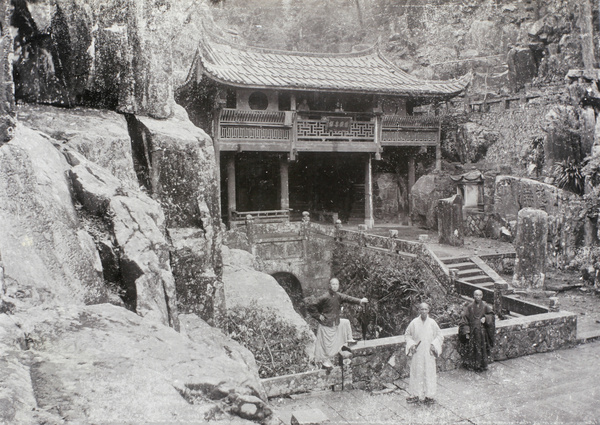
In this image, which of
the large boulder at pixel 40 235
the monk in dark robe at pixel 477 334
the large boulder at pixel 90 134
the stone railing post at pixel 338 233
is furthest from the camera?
the stone railing post at pixel 338 233

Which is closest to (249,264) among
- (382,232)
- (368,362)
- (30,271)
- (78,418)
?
(382,232)

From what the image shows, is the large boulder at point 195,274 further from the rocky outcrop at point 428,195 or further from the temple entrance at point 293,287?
the rocky outcrop at point 428,195

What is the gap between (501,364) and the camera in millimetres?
8320

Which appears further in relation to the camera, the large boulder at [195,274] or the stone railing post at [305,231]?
the stone railing post at [305,231]

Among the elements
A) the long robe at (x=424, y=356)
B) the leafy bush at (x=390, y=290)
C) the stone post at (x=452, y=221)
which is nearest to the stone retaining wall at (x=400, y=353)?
the long robe at (x=424, y=356)

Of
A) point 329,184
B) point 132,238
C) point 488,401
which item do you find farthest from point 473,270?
point 132,238

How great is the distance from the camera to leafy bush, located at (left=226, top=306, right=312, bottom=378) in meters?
9.62

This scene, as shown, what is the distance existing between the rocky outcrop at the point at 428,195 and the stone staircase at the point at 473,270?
5.61m

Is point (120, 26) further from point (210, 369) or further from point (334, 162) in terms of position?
point (334, 162)

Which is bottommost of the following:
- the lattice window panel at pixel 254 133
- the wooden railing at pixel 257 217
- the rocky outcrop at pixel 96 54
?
the wooden railing at pixel 257 217

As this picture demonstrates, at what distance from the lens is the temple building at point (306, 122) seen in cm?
1822

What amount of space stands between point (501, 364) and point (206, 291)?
5.06 m

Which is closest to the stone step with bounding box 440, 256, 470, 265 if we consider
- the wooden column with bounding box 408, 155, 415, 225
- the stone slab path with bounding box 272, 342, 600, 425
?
the stone slab path with bounding box 272, 342, 600, 425

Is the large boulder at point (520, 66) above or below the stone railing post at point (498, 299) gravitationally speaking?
above
